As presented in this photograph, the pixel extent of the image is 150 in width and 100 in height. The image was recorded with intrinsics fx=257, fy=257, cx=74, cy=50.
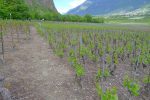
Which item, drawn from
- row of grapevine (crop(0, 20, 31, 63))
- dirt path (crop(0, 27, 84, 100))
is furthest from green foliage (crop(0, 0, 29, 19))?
dirt path (crop(0, 27, 84, 100))

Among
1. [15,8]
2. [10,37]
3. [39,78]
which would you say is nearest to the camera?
[39,78]

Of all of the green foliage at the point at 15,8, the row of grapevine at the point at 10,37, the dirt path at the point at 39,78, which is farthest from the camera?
the green foliage at the point at 15,8

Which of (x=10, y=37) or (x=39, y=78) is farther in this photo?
(x=10, y=37)

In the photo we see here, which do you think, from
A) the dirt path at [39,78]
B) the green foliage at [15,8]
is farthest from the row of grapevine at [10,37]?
the green foliage at [15,8]

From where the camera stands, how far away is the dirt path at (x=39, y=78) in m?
10.6

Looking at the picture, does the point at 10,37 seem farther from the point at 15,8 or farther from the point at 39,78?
the point at 15,8

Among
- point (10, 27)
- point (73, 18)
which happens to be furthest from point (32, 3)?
point (10, 27)

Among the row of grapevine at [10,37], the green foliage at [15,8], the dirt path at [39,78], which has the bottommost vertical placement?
the dirt path at [39,78]

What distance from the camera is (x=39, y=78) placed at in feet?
41.0

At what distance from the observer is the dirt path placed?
10.6 m

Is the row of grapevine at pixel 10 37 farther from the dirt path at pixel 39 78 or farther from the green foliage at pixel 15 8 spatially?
the green foliage at pixel 15 8

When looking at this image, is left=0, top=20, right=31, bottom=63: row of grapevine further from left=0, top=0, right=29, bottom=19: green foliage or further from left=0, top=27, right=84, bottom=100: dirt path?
left=0, top=0, right=29, bottom=19: green foliage

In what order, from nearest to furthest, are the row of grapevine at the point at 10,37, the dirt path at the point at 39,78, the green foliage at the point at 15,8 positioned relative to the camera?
the dirt path at the point at 39,78 < the row of grapevine at the point at 10,37 < the green foliage at the point at 15,8

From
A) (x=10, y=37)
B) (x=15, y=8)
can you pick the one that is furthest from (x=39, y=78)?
(x=15, y=8)
